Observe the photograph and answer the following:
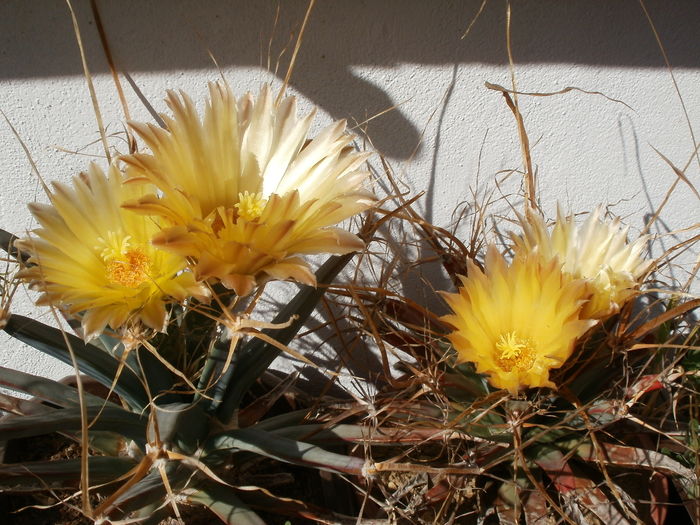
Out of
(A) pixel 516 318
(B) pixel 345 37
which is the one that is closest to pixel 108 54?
(B) pixel 345 37

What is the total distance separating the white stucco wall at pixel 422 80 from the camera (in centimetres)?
76

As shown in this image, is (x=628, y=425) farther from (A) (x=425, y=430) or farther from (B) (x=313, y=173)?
(B) (x=313, y=173)

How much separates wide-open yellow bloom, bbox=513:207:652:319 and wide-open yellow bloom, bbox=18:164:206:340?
36 cm

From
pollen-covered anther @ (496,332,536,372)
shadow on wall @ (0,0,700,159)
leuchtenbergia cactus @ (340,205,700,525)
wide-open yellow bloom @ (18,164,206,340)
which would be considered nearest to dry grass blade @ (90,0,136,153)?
shadow on wall @ (0,0,700,159)

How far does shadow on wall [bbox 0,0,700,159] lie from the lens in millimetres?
749

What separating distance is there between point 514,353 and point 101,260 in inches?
15.7

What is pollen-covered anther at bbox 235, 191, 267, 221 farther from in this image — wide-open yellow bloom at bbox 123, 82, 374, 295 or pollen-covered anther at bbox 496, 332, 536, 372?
pollen-covered anther at bbox 496, 332, 536, 372

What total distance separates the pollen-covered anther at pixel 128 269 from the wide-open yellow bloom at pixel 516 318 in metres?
0.28

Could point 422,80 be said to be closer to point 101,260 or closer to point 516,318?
point 516,318

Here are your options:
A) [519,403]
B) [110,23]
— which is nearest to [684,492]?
[519,403]

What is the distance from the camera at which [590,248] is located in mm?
717

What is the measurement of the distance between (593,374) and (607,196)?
0.27 metres

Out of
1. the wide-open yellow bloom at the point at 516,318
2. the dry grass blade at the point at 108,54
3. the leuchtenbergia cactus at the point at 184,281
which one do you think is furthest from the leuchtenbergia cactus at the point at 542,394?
the dry grass blade at the point at 108,54

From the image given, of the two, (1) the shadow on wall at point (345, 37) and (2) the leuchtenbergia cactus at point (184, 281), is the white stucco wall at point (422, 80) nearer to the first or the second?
(1) the shadow on wall at point (345, 37)
